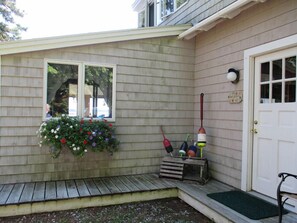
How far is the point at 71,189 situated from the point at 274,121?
9.69 feet

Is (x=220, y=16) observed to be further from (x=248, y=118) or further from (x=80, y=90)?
(x=80, y=90)

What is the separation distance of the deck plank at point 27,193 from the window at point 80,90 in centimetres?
107

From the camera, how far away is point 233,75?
12.4ft

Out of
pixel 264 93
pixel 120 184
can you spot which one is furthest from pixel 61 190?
pixel 264 93

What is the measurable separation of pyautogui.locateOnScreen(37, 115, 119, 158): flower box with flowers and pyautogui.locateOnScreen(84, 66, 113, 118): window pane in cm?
29

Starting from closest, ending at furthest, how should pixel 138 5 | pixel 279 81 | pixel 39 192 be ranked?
pixel 279 81 → pixel 39 192 → pixel 138 5

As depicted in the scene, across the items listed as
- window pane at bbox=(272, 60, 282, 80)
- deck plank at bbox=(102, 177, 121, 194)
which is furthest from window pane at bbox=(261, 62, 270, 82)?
deck plank at bbox=(102, 177, 121, 194)

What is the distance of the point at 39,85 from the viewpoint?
3.91 metres

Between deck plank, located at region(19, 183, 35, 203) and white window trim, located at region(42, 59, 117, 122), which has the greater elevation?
white window trim, located at region(42, 59, 117, 122)

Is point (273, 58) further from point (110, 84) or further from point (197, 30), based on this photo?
point (110, 84)

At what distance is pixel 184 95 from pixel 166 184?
1751 millimetres

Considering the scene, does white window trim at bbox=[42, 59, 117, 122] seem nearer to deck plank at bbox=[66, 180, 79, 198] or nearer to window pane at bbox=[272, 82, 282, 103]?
deck plank at bbox=[66, 180, 79, 198]

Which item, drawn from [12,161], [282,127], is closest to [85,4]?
Answer: [12,161]

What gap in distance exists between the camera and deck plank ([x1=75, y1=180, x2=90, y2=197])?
11.4ft
